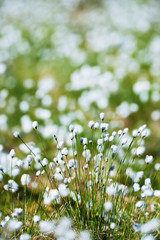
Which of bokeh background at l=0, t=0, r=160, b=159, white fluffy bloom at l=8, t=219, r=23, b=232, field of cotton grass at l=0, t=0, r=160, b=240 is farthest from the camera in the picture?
bokeh background at l=0, t=0, r=160, b=159

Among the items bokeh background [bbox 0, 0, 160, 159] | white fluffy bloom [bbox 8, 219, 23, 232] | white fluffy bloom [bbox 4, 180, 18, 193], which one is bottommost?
white fluffy bloom [bbox 8, 219, 23, 232]

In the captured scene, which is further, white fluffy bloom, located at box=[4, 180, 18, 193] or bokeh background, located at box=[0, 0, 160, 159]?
bokeh background, located at box=[0, 0, 160, 159]

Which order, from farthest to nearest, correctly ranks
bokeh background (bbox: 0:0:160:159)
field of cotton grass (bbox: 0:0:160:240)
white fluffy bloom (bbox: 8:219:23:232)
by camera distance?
bokeh background (bbox: 0:0:160:159)
field of cotton grass (bbox: 0:0:160:240)
white fluffy bloom (bbox: 8:219:23:232)

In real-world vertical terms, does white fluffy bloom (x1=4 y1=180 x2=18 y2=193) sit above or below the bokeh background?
below

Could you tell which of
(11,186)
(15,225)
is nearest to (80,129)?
(11,186)

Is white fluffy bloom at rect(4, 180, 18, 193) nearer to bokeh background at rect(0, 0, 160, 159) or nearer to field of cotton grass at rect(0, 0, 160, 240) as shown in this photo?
field of cotton grass at rect(0, 0, 160, 240)

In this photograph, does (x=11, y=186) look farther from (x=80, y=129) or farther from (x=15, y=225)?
(x=80, y=129)

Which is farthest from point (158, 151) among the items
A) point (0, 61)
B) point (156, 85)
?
point (0, 61)

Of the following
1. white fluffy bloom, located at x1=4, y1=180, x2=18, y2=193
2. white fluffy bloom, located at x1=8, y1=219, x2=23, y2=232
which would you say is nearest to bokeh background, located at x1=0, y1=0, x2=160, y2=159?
white fluffy bloom, located at x1=4, y1=180, x2=18, y2=193
